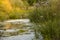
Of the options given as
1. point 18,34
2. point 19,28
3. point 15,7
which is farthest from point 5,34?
point 15,7

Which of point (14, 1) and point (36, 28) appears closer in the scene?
point (36, 28)

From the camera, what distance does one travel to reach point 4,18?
14188mm

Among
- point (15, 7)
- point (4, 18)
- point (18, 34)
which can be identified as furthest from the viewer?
point (15, 7)

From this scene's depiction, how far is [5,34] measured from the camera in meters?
9.66

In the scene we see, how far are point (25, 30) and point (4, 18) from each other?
13.6ft

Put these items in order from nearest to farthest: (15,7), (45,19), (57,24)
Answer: (57,24), (45,19), (15,7)

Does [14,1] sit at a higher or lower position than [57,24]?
lower

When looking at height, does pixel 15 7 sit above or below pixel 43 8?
Answer: below

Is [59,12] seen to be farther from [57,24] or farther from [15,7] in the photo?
[15,7]

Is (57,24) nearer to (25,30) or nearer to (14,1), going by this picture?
(25,30)

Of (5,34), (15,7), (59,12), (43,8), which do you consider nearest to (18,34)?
(5,34)

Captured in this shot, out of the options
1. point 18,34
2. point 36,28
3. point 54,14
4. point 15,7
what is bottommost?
point 15,7

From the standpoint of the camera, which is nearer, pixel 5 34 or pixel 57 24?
pixel 57 24

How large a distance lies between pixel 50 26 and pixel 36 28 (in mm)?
505
